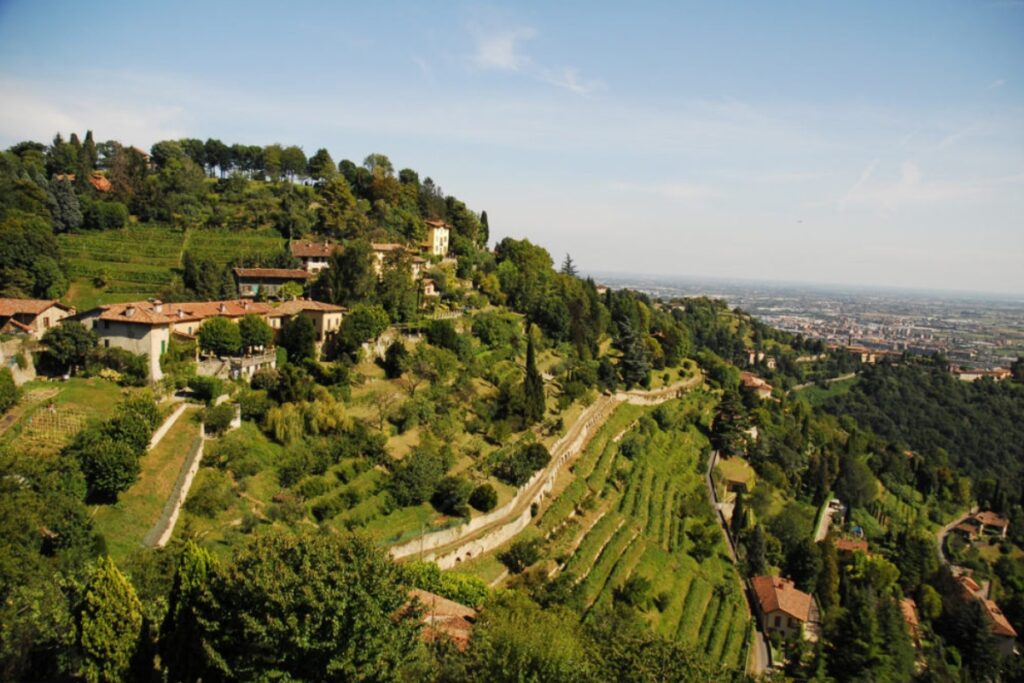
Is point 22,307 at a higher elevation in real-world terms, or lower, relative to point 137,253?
lower

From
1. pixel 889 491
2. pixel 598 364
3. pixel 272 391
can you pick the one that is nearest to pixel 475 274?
pixel 598 364

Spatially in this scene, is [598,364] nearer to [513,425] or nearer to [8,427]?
[513,425]

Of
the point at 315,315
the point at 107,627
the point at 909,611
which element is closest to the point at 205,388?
the point at 315,315

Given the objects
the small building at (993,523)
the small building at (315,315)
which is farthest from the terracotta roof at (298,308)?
the small building at (993,523)

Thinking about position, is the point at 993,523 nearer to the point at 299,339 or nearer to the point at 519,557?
the point at 519,557

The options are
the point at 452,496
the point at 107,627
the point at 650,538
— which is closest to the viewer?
the point at 107,627

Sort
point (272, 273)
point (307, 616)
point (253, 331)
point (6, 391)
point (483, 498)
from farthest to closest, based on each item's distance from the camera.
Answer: point (272, 273)
point (253, 331)
point (483, 498)
point (6, 391)
point (307, 616)

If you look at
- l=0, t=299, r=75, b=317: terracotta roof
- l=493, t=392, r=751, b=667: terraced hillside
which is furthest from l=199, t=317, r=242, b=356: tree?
l=493, t=392, r=751, b=667: terraced hillside

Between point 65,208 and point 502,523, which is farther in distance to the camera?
point 65,208

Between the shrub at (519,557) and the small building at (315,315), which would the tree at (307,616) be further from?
the small building at (315,315)
